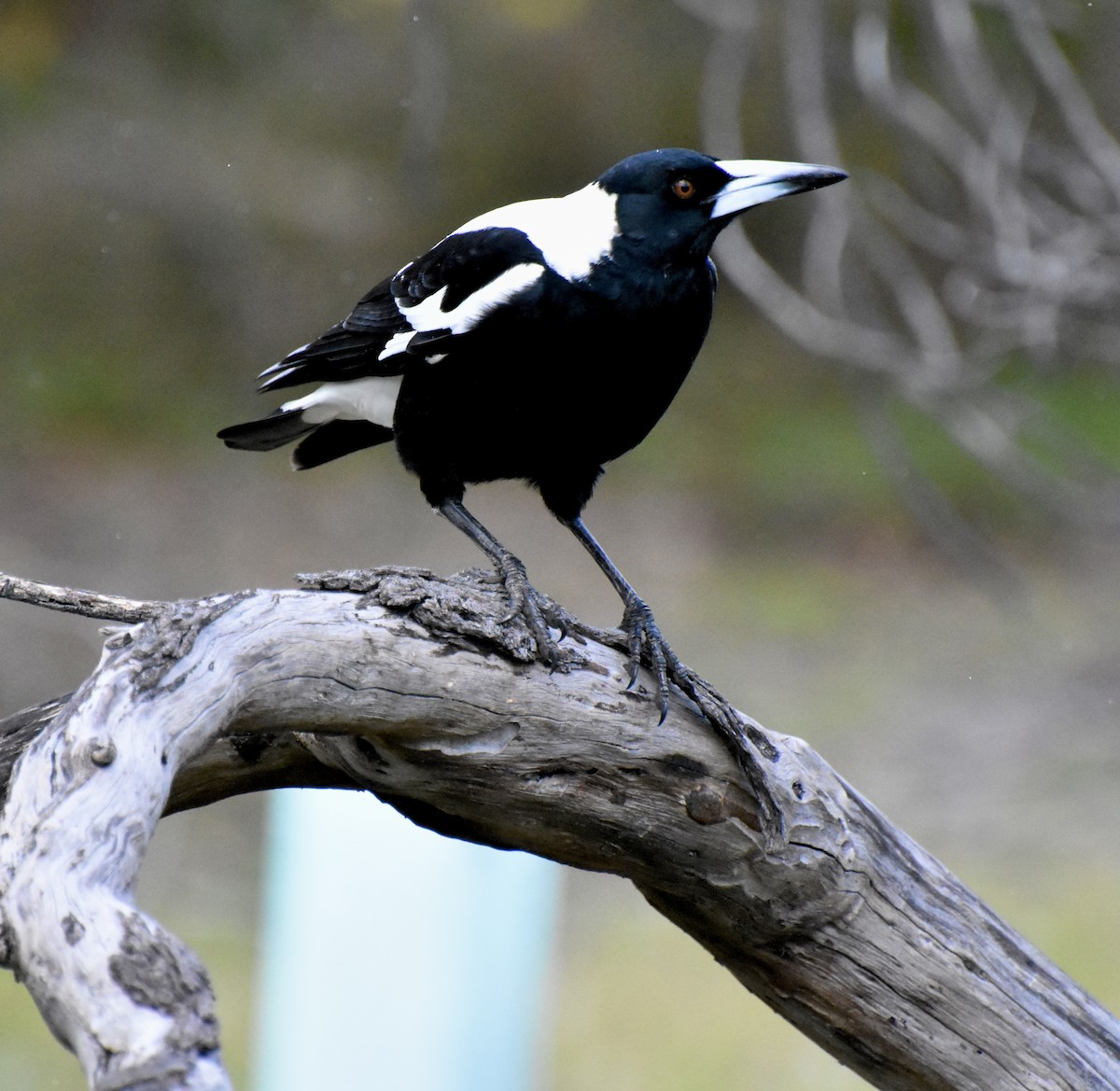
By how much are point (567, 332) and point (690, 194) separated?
0.63ft

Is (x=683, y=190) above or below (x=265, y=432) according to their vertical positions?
above

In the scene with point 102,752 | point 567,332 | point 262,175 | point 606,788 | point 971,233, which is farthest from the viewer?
point 262,175

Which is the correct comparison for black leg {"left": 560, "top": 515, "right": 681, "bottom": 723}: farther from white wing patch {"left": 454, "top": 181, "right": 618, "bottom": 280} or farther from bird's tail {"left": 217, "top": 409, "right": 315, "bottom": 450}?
bird's tail {"left": 217, "top": 409, "right": 315, "bottom": 450}

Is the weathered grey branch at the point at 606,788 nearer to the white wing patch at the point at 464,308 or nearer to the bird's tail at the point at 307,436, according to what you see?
the white wing patch at the point at 464,308

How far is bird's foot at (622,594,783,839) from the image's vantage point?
122 cm

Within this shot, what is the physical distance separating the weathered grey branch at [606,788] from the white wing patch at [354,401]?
392mm

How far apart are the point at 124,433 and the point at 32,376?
0.39 metres

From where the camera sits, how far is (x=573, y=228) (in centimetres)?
144

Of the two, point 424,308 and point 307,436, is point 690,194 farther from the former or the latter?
point 307,436

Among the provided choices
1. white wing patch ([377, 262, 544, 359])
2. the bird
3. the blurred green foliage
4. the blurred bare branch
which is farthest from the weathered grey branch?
the blurred green foliage

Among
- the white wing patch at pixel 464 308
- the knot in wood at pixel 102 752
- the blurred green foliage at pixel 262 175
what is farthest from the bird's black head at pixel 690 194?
the blurred green foliage at pixel 262 175

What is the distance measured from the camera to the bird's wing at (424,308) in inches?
55.9

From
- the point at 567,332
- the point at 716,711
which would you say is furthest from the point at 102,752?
the point at 567,332

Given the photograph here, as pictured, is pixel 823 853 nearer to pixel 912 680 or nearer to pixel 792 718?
pixel 792 718
